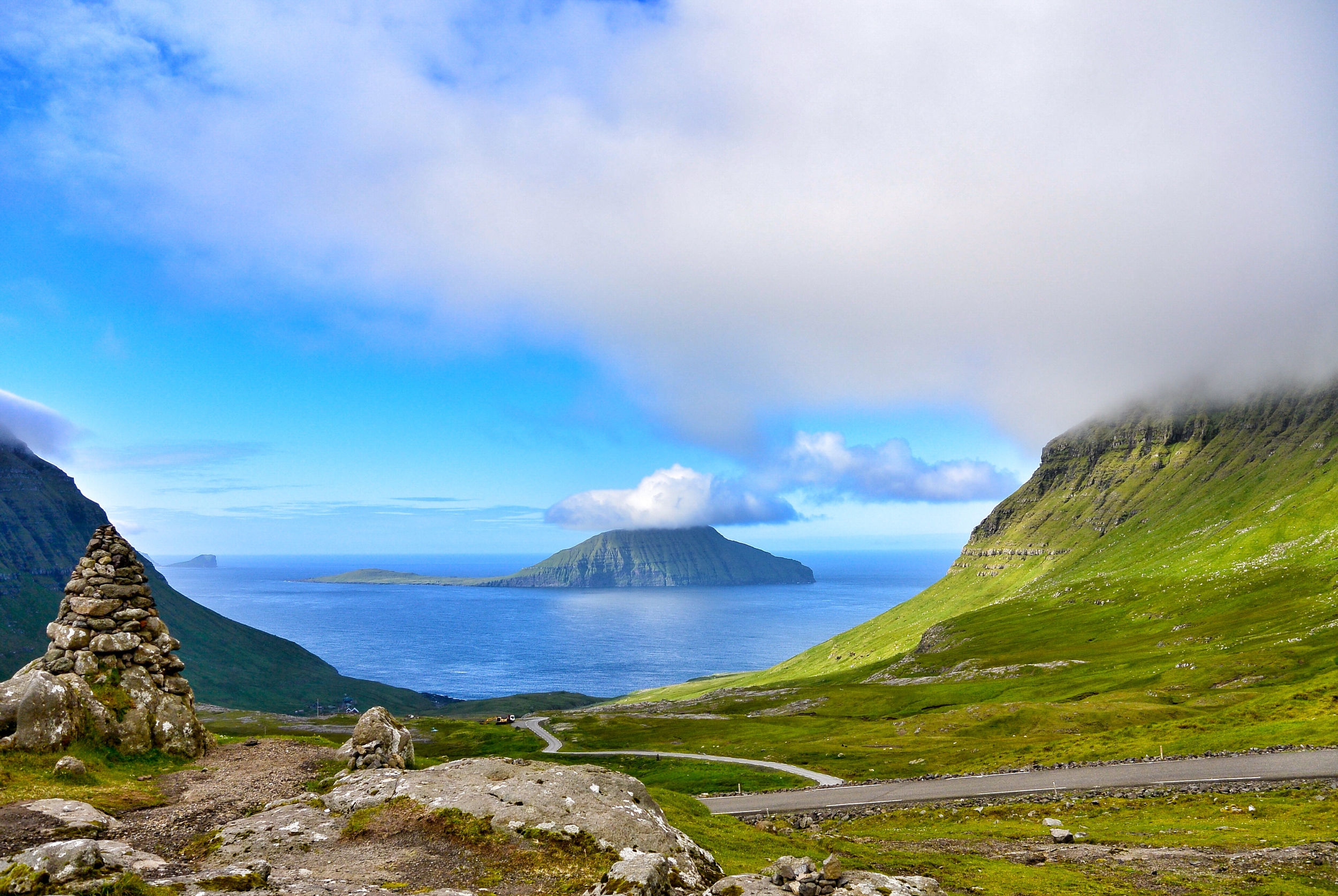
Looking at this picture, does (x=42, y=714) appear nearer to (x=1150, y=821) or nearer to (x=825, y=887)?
(x=825, y=887)

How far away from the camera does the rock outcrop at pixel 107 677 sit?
3209cm

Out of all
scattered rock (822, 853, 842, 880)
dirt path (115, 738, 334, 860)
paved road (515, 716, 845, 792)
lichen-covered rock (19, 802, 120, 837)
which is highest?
scattered rock (822, 853, 842, 880)

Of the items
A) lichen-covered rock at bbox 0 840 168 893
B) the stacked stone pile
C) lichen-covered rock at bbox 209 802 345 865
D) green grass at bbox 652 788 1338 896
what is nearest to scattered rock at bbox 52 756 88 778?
the stacked stone pile

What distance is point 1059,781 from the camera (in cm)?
7169

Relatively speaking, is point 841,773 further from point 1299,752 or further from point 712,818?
point 712,818

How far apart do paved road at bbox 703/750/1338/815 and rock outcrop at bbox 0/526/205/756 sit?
44545 mm

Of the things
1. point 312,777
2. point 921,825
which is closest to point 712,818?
point 921,825

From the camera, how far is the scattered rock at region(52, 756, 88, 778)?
3000 cm

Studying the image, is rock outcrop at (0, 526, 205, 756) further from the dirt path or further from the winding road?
the winding road

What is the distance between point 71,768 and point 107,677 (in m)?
8.06

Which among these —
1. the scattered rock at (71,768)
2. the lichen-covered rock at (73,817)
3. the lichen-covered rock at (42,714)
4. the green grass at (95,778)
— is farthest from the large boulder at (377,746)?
the lichen-covered rock at (42,714)

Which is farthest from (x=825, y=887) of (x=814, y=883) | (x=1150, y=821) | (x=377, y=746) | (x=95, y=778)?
(x=1150, y=821)

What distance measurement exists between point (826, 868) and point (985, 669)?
670ft

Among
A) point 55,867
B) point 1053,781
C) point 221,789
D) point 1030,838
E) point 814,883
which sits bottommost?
point 1053,781
